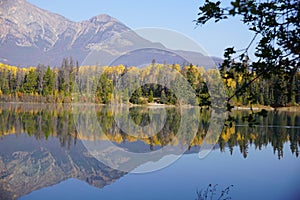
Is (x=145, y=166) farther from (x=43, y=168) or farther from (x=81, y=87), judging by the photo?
(x=81, y=87)

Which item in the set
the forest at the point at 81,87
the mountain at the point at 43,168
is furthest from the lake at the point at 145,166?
the forest at the point at 81,87

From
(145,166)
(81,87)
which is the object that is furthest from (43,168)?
(81,87)

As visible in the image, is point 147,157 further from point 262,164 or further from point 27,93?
point 27,93

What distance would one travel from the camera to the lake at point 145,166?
658cm

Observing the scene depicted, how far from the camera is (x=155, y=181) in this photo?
724 cm

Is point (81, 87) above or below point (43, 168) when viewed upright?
above

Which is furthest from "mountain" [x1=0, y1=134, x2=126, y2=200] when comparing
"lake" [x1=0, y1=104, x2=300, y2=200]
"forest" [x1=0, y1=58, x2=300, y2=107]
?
"forest" [x1=0, y1=58, x2=300, y2=107]

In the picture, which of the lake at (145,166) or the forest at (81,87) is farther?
the forest at (81,87)

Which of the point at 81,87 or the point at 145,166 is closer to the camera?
the point at 145,166

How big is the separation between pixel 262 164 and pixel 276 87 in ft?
24.2

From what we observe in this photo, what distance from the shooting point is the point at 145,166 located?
8.74 meters

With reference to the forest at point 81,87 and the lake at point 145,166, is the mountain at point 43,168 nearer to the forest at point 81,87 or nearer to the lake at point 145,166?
the lake at point 145,166

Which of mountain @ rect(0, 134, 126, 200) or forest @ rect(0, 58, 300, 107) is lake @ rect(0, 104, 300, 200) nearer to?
mountain @ rect(0, 134, 126, 200)

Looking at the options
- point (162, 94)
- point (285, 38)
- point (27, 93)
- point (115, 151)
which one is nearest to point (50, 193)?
point (115, 151)
